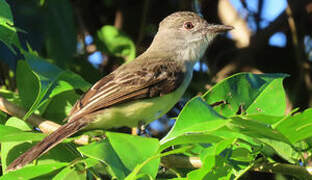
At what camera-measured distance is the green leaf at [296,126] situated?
5.78ft

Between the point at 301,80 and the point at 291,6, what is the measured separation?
70cm

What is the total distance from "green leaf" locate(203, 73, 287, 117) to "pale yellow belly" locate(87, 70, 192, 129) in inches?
31.3

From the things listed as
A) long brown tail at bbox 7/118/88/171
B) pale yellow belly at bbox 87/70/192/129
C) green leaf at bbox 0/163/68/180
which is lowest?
pale yellow belly at bbox 87/70/192/129

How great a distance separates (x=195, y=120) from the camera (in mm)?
1742

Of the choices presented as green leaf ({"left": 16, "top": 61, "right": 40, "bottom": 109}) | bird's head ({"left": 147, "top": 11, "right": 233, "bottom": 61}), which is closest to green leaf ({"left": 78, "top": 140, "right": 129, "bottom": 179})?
green leaf ({"left": 16, "top": 61, "right": 40, "bottom": 109})

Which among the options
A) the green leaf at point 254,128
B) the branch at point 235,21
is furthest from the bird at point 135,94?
the branch at point 235,21

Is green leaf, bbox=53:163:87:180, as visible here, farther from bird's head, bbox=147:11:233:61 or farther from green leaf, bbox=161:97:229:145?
bird's head, bbox=147:11:233:61

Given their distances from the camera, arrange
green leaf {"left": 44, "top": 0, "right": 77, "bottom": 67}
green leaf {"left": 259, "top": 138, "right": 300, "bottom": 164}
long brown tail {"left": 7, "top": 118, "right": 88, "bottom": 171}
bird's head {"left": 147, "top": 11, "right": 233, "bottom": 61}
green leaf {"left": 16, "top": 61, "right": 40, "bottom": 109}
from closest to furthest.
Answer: green leaf {"left": 259, "top": 138, "right": 300, "bottom": 164}
long brown tail {"left": 7, "top": 118, "right": 88, "bottom": 171}
green leaf {"left": 16, "top": 61, "right": 40, "bottom": 109}
green leaf {"left": 44, "top": 0, "right": 77, "bottom": 67}
bird's head {"left": 147, "top": 11, "right": 233, "bottom": 61}

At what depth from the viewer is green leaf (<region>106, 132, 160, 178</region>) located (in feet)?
5.49

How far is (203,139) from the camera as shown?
1763 millimetres

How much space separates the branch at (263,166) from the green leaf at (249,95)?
0.29 meters

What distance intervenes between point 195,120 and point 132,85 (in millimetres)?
1457

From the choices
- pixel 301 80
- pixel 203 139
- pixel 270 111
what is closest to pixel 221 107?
pixel 270 111

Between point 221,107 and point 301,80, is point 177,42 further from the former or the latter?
point 221,107
